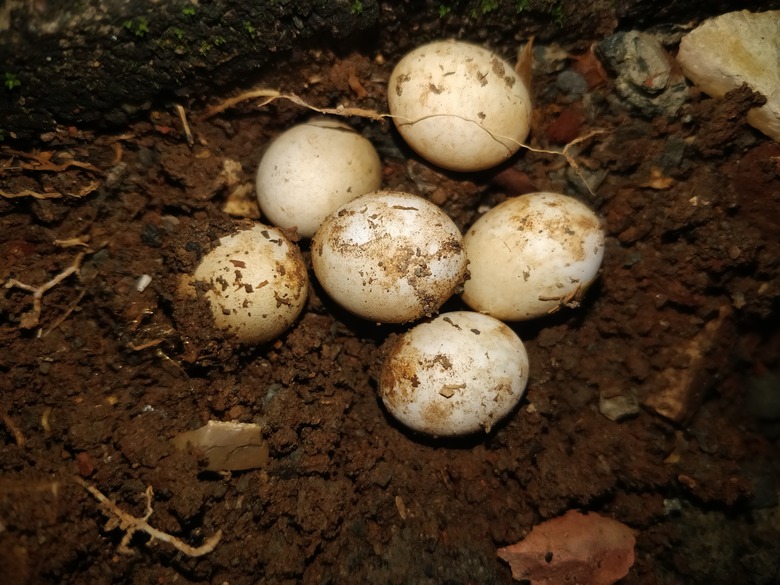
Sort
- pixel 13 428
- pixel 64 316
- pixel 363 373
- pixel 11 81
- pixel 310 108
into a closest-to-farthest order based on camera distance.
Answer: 1. pixel 11 81
2. pixel 13 428
3. pixel 64 316
4. pixel 310 108
5. pixel 363 373

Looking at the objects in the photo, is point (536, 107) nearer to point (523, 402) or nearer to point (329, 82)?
point (329, 82)

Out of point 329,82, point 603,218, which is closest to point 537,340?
point 603,218

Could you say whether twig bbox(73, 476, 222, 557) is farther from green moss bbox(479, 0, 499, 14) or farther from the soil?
green moss bbox(479, 0, 499, 14)

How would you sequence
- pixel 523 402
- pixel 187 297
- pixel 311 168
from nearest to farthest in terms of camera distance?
1. pixel 187 297
2. pixel 311 168
3. pixel 523 402

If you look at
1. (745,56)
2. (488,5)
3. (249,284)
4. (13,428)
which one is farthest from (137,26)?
(745,56)

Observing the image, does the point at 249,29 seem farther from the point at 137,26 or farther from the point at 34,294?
the point at 34,294

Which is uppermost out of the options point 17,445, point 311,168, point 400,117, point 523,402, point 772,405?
point 400,117
